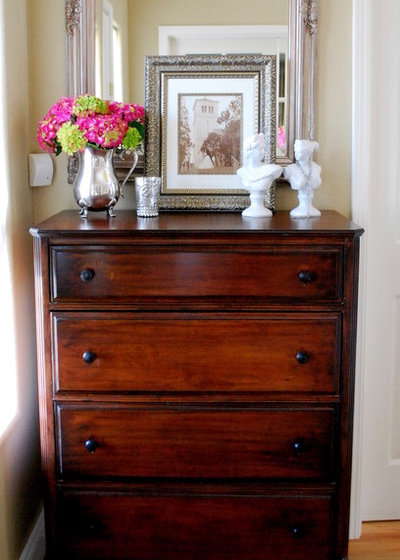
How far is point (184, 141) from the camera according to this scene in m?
2.40

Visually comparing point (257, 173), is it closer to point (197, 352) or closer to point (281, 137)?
point (281, 137)

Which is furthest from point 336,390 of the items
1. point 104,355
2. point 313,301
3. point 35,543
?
point 35,543

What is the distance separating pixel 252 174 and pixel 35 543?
1.41 metres

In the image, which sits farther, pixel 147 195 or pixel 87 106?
pixel 147 195

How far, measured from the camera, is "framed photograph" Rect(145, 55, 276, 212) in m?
2.37

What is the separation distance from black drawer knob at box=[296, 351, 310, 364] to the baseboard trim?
42.8 inches

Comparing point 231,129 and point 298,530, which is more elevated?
point 231,129

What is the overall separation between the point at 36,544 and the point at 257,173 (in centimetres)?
143

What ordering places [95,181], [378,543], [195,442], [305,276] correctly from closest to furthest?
[305,276] → [195,442] → [95,181] → [378,543]

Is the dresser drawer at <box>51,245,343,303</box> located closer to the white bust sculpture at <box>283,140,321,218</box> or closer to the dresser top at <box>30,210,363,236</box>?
the dresser top at <box>30,210,363,236</box>

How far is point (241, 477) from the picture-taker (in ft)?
7.03

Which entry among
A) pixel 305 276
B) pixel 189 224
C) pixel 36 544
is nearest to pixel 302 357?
pixel 305 276

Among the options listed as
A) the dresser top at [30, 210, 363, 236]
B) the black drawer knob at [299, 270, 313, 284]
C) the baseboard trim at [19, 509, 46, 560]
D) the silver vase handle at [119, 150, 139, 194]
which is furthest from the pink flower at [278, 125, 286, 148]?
the baseboard trim at [19, 509, 46, 560]

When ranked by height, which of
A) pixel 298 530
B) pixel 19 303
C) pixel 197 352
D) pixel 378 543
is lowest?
pixel 378 543
